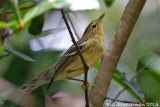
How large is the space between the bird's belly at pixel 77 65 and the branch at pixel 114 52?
26 cm

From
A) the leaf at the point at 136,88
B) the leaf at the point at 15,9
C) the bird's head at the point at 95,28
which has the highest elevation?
the bird's head at the point at 95,28

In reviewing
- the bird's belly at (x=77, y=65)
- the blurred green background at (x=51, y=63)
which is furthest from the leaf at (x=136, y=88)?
the bird's belly at (x=77, y=65)

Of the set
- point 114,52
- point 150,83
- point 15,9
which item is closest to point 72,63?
point 114,52

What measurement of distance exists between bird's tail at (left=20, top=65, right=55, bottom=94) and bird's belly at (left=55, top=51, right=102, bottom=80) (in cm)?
18

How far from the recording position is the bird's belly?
3.37m

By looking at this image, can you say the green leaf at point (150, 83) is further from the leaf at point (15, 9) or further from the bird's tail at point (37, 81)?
the leaf at point (15, 9)

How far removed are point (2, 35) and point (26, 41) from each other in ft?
2.15

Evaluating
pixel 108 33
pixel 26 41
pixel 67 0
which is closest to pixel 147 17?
pixel 108 33

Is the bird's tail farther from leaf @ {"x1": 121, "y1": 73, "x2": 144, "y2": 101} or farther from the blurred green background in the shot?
leaf @ {"x1": 121, "y1": 73, "x2": 144, "y2": 101}

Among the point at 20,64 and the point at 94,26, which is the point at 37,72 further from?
the point at 94,26

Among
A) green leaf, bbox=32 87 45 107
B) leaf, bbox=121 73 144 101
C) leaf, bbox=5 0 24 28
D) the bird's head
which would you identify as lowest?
green leaf, bbox=32 87 45 107

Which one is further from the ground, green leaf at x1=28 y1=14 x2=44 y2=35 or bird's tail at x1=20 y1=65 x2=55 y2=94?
green leaf at x1=28 y1=14 x2=44 y2=35

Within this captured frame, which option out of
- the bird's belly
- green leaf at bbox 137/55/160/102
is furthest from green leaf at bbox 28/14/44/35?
green leaf at bbox 137/55/160/102

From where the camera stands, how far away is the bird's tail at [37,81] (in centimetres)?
314
